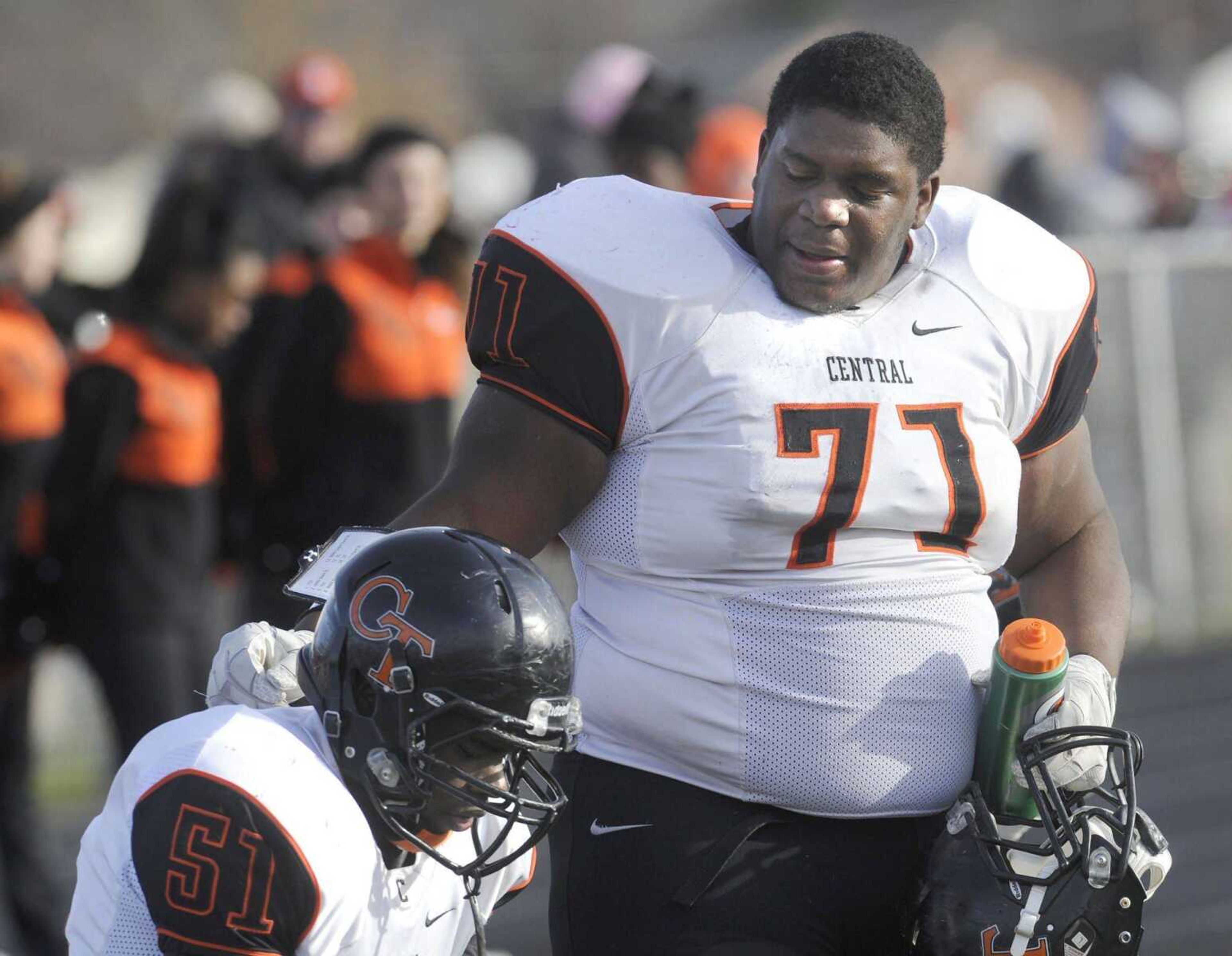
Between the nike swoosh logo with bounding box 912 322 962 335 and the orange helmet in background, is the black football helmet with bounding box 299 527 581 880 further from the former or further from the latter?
the orange helmet in background

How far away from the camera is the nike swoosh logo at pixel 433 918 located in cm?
280

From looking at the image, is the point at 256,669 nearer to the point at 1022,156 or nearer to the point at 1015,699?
the point at 1015,699

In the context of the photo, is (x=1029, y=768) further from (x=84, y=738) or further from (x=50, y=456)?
(x=84, y=738)

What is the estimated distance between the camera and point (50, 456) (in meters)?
5.63

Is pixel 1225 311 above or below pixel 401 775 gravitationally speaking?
below

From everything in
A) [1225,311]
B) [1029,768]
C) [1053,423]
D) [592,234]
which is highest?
[592,234]

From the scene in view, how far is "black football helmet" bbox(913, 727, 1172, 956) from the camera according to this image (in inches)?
112

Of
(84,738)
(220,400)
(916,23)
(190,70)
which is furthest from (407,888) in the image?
(916,23)

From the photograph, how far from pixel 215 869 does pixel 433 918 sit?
0.45 metres

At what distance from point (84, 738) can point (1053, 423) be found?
5.18 m

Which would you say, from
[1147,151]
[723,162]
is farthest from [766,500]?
[1147,151]

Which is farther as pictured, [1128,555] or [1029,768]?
[1128,555]

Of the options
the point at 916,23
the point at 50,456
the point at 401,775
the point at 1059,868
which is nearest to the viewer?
the point at 401,775

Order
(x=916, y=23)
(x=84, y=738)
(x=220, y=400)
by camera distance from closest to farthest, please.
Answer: (x=220, y=400) → (x=84, y=738) → (x=916, y=23)
